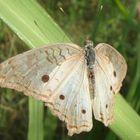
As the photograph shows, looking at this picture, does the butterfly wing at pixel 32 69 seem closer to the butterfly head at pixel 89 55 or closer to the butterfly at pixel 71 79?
the butterfly at pixel 71 79

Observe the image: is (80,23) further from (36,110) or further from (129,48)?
(36,110)

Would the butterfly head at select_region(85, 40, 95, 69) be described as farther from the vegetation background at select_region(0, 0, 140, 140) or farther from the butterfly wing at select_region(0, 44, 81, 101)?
the vegetation background at select_region(0, 0, 140, 140)

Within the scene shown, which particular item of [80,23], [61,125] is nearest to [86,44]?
[61,125]

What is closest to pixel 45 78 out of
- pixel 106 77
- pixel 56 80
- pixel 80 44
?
pixel 56 80

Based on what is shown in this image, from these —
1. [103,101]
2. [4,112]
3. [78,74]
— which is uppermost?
[4,112]

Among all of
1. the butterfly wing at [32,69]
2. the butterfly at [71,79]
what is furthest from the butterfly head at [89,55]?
the butterfly wing at [32,69]

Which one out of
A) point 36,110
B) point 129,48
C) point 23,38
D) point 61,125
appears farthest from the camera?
point 129,48

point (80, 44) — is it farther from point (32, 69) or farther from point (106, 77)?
point (32, 69)
